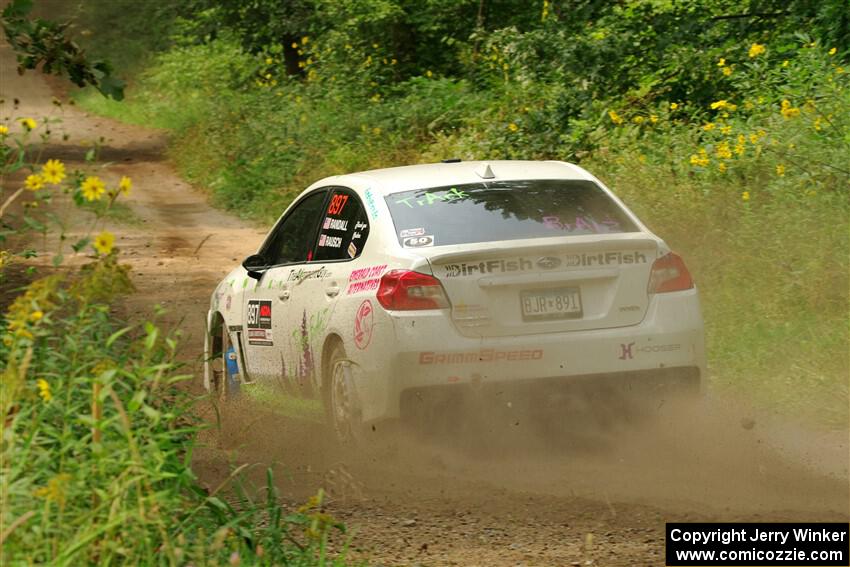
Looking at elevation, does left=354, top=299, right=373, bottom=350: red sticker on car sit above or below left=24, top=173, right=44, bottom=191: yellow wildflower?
below

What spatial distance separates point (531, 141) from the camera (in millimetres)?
15445

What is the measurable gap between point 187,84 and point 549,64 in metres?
19.9

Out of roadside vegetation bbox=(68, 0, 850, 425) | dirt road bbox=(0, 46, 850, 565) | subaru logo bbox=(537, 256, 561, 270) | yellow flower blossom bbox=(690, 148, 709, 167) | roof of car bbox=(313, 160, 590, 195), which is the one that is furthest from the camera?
yellow flower blossom bbox=(690, 148, 709, 167)

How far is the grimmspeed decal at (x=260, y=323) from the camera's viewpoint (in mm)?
8836

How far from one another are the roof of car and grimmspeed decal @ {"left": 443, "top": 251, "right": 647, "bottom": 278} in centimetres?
97

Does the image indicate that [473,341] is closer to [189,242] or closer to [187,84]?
[189,242]

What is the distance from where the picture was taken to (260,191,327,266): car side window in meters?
8.75

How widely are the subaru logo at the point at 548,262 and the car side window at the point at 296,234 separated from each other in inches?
78.8

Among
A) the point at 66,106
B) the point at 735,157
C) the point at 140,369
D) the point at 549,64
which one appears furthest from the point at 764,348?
the point at 66,106

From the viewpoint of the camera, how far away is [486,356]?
22.9 feet

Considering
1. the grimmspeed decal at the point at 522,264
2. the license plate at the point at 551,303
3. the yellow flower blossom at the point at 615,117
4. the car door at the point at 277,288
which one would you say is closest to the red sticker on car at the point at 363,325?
the grimmspeed decal at the point at 522,264

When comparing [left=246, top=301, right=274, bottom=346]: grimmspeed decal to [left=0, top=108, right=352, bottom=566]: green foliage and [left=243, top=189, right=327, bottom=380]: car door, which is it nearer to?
[left=243, top=189, right=327, bottom=380]: car door

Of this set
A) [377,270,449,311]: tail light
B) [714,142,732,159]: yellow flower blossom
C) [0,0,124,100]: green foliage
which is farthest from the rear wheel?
[714,142,732,159]: yellow flower blossom

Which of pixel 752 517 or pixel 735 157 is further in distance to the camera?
pixel 735 157
